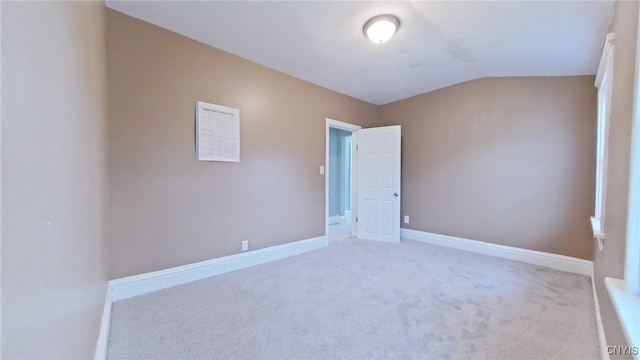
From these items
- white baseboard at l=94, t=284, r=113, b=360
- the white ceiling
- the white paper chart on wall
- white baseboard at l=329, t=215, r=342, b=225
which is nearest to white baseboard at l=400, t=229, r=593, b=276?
white baseboard at l=329, t=215, r=342, b=225

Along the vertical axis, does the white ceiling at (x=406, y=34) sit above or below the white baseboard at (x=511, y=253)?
above

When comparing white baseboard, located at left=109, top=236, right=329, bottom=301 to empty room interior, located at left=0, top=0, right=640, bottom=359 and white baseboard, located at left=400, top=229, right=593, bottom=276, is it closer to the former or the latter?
empty room interior, located at left=0, top=0, right=640, bottom=359

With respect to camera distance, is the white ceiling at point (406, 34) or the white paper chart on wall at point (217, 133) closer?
the white ceiling at point (406, 34)

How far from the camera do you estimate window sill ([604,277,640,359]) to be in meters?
0.95

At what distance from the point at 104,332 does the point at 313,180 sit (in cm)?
290

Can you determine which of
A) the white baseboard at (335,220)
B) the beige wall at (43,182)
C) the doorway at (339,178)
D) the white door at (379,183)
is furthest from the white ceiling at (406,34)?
the white baseboard at (335,220)

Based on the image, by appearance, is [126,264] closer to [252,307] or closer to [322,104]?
[252,307]

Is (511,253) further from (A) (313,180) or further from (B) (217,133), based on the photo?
(B) (217,133)

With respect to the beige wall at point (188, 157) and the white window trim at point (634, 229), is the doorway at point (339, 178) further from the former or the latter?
the white window trim at point (634, 229)

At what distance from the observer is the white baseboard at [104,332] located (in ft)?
5.06

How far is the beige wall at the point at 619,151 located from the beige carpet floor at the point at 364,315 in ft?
1.93

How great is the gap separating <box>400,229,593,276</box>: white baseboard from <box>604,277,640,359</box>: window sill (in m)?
2.40

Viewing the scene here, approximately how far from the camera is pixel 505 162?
12.3 feet

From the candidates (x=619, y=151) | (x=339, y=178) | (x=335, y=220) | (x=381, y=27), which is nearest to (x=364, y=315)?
(x=619, y=151)
